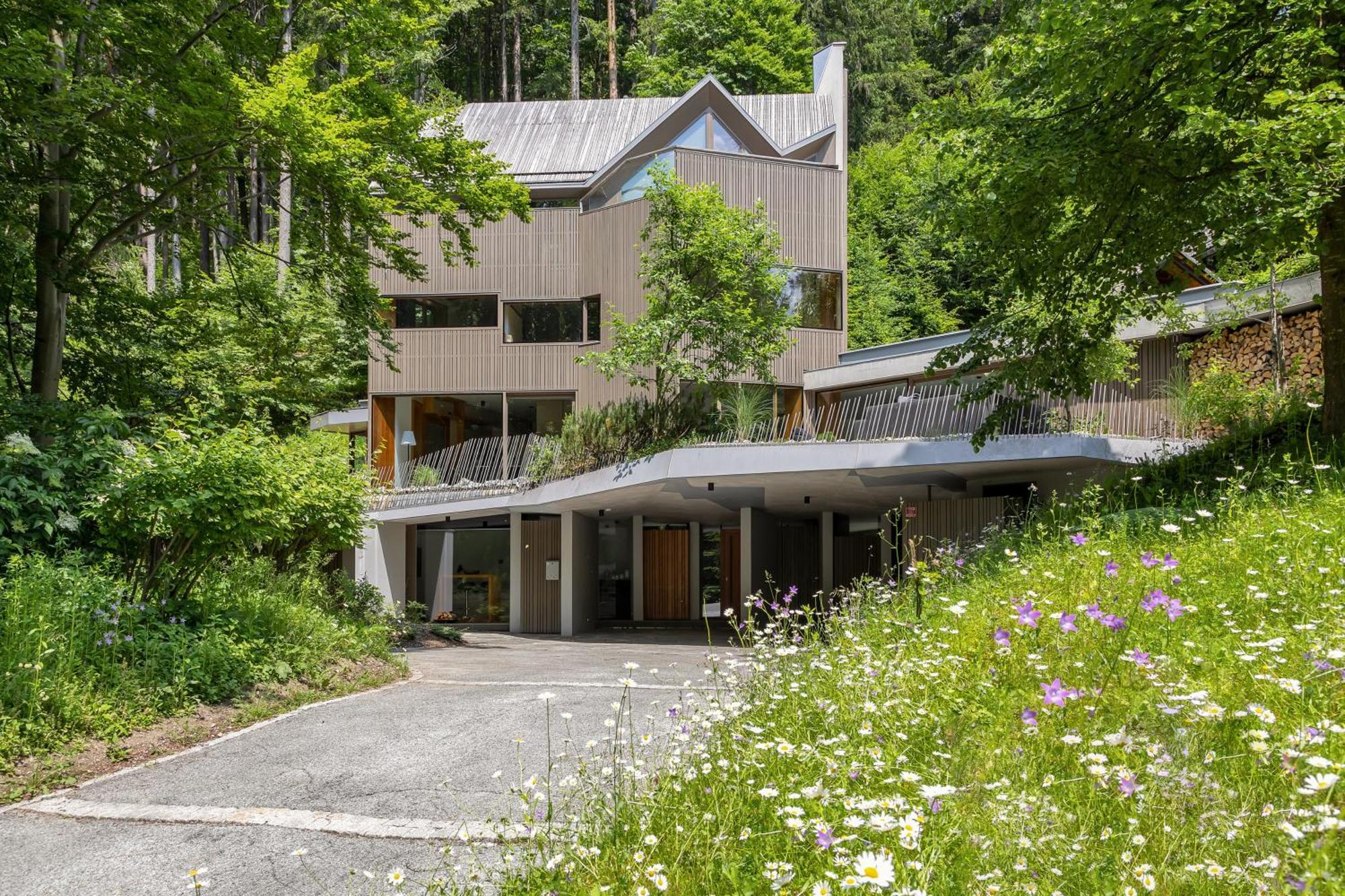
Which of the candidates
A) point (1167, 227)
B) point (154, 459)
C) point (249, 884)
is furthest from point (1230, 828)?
point (1167, 227)

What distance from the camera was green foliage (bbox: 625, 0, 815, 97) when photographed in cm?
3709

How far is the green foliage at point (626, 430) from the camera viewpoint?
17500 millimetres

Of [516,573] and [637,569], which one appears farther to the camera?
[637,569]

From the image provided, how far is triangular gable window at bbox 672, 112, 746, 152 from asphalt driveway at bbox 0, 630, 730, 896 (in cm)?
1863

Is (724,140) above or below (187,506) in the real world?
above

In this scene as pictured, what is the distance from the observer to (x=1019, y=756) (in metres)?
3.62

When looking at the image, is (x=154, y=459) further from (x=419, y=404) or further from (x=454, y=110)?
(x=419, y=404)

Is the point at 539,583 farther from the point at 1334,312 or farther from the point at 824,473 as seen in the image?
the point at 1334,312

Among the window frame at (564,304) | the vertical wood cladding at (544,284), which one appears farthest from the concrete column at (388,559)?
the window frame at (564,304)

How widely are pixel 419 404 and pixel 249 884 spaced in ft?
71.6

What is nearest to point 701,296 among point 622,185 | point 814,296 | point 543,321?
point 814,296

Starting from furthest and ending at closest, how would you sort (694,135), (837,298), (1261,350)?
1. (694,135)
2. (837,298)
3. (1261,350)

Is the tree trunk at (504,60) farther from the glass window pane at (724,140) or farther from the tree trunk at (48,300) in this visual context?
the tree trunk at (48,300)

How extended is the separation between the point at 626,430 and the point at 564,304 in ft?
25.3
